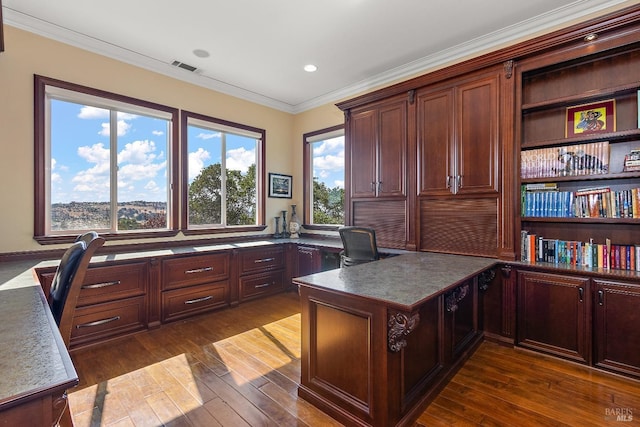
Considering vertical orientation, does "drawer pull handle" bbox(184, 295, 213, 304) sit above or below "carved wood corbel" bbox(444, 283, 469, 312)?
below

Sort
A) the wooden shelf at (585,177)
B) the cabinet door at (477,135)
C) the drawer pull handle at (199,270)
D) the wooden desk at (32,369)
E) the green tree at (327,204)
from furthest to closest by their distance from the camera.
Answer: the green tree at (327,204) → the drawer pull handle at (199,270) → the cabinet door at (477,135) → the wooden shelf at (585,177) → the wooden desk at (32,369)

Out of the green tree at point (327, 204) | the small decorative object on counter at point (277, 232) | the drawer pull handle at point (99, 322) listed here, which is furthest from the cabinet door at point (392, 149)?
the drawer pull handle at point (99, 322)

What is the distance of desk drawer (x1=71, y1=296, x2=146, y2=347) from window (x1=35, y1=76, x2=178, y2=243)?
32.0 inches

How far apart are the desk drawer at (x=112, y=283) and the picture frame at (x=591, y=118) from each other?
425 centimetres

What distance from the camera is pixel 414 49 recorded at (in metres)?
3.40

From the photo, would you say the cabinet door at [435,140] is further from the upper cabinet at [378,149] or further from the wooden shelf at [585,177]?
the wooden shelf at [585,177]

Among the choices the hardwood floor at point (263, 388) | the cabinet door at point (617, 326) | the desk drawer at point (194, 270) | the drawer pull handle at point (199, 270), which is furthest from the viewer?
the drawer pull handle at point (199, 270)

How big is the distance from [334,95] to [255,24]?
75.4 inches

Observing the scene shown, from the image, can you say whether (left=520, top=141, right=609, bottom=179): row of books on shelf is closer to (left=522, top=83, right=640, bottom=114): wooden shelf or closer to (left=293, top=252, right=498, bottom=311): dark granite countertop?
(left=522, top=83, right=640, bottom=114): wooden shelf

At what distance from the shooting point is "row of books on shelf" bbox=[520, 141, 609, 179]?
250 cm

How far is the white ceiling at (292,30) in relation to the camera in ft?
8.69

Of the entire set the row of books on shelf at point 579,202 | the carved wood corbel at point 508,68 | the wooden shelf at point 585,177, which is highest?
the carved wood corbel at point 508,68

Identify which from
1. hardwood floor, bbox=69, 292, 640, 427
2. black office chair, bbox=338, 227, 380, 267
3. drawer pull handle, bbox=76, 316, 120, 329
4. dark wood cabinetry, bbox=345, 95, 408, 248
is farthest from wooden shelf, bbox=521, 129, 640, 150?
drawer pull handle, bbox=76, 316, 120, 329

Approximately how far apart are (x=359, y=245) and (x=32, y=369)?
8.22 ft
